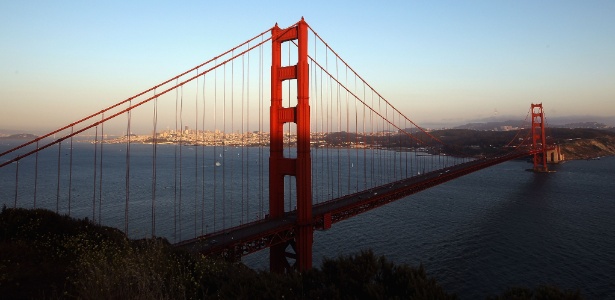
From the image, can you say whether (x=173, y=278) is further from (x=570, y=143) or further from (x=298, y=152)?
(x=570, y=143)

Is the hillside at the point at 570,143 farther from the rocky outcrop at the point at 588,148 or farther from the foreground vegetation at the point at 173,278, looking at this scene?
the foreground vegetation at the point at 173,278

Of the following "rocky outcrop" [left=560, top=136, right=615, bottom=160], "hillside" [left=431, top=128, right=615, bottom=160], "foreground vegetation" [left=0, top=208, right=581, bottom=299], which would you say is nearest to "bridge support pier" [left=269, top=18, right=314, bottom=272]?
"foreground vegetation" [left=0, top=208, right=581, bottom=299]

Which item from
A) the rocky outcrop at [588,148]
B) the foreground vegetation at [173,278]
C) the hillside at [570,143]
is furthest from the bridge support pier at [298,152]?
the rocky outcrop at [588,148]

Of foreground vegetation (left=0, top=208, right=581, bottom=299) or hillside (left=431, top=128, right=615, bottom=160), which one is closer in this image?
foreground vegetation (left=0, top=208, right=581, bottom=299)

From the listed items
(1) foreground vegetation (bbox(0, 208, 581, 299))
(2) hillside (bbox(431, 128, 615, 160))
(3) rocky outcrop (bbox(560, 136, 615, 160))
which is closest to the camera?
(1) foreground vegetation (bbox(0, 208, 581, 299))

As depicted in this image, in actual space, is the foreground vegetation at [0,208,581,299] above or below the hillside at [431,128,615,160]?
below

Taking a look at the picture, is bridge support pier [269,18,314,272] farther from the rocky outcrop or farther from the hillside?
the rocky outcrop

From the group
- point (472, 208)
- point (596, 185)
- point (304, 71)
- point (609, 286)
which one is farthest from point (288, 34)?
point (596, 185)

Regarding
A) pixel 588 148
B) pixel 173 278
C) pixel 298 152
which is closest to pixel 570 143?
pixel 588 148
